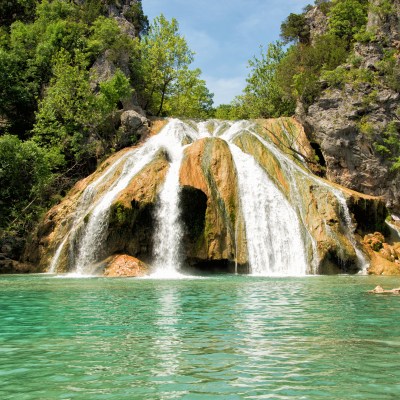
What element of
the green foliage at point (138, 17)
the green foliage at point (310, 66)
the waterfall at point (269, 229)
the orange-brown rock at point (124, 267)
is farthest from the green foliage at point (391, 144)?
the green foliage at point (138, 17)

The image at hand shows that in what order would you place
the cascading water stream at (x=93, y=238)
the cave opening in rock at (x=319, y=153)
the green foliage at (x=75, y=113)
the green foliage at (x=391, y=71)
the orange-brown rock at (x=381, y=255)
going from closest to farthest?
the orange-brown rock at (x=381, y=255), the cascading water stream at (x=93, y=238), the green foliage at (x=391, y=71), the cave opening in rock at (x=319, y=153), the green foliage at (x=75, y=113)

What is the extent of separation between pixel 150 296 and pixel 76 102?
28.9 m

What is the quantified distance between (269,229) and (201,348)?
20.4m

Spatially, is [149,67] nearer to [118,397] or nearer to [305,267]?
[305,267]

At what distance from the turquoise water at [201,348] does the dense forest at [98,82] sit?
23.5 m

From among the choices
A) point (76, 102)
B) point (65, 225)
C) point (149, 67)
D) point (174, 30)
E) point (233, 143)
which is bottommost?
point (65, 225)

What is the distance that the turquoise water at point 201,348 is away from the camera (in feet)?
18.2

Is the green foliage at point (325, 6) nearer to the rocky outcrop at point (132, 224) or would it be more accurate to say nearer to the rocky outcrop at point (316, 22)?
the rocky outcrop at point (316, 22)

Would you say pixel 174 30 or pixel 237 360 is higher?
pixel 174 30

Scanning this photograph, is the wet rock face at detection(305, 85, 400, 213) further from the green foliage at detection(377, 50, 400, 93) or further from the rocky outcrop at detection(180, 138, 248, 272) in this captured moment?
the rocky outcrop at detection(180, 138, 248, 272)

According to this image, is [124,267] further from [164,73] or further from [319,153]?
[164,73]

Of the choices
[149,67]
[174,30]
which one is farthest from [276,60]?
[149,67]

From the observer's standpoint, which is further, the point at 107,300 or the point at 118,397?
the point at 107,300

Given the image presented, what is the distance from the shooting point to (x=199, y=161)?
98.1 feet
